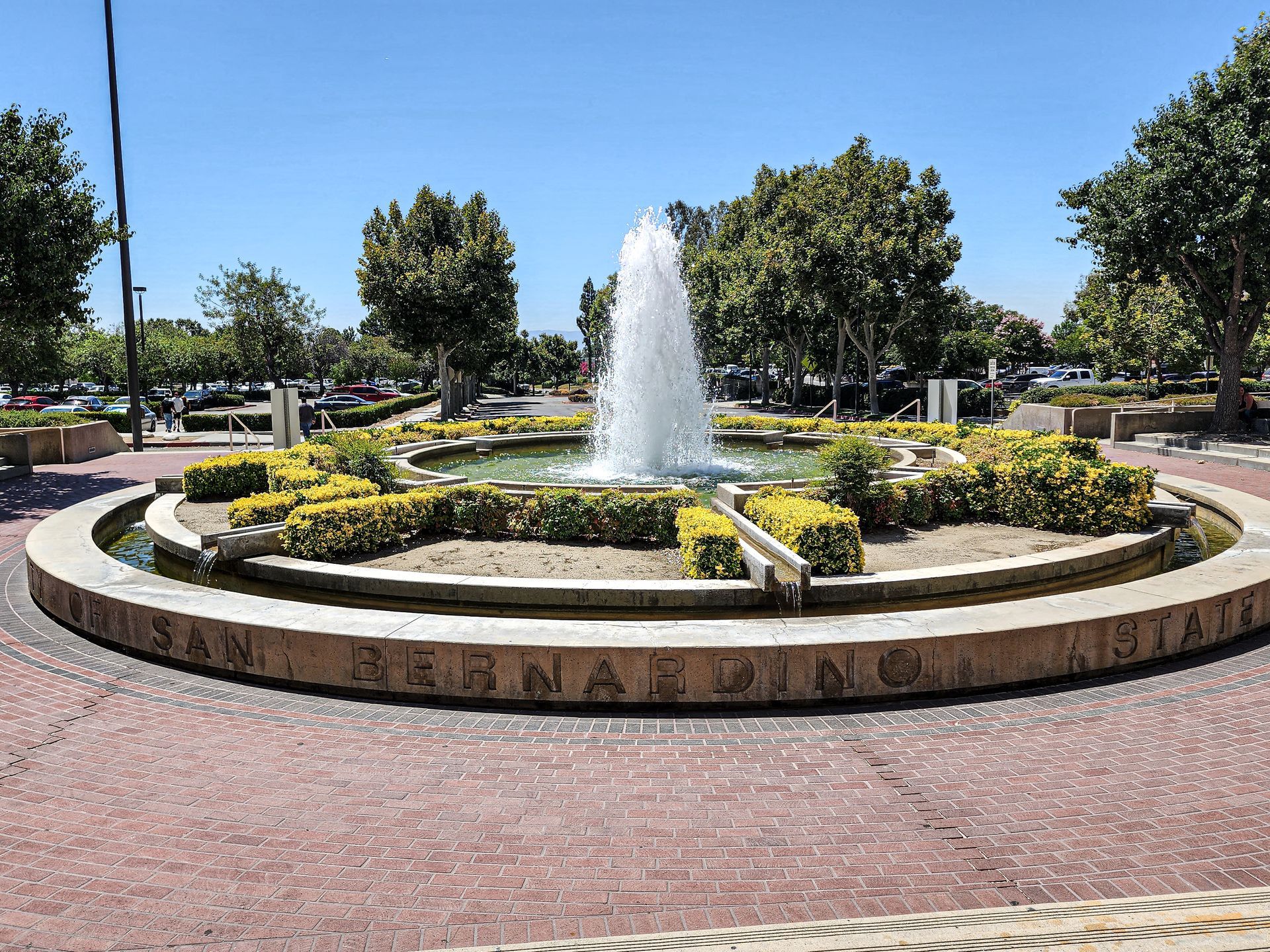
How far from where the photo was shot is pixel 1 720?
6176 mm

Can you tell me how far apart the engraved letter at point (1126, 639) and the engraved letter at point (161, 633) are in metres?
8.11

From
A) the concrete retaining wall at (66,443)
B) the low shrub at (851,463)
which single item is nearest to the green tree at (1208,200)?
the low shrub at (851,463)

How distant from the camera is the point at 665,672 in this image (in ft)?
20.5

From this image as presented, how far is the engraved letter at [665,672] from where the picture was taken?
6.21 meters

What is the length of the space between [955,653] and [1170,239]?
2294 cm

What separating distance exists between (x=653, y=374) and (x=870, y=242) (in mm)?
17320

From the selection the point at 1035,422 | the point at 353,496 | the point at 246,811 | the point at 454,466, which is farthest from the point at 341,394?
the point at 246,811

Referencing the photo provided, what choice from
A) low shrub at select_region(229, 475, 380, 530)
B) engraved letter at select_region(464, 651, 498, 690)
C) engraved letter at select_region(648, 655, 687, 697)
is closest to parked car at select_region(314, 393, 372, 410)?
low shrub at select_region(229, 475, 380, 530)

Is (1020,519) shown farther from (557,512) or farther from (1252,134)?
(1252,134)

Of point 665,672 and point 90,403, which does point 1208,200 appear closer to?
point 665,672

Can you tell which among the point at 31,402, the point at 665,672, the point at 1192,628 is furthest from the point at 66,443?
the point at 31,402

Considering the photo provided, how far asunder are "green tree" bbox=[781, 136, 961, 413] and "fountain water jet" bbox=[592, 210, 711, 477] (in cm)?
1456

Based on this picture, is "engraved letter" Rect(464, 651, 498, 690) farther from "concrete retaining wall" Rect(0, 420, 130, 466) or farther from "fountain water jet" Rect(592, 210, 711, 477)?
"concrete retaining wall" Rect(0, 420, 130, 466)

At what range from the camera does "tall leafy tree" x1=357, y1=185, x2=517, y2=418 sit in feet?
112
